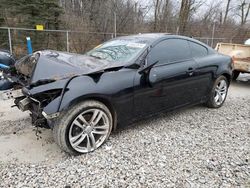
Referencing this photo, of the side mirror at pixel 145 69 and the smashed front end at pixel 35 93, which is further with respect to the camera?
the side mirror at pixel 145 69

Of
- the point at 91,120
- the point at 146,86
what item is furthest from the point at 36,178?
the point at 146,86

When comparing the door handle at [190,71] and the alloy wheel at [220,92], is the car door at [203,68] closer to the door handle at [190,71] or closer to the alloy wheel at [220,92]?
the door handle at [190,71]

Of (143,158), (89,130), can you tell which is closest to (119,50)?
(89,130)

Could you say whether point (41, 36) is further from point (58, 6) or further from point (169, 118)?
point (169, 118)

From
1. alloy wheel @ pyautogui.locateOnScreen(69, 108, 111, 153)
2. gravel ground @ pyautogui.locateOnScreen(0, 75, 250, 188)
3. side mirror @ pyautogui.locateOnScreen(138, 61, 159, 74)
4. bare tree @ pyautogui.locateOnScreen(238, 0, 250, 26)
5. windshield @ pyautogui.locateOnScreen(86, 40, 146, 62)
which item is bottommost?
gravel ground @ pyautogui.locateOnScreen(0, 75, 250, 188)

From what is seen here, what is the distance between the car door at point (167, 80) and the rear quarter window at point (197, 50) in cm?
13

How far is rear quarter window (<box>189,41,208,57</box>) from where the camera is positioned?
159 inches

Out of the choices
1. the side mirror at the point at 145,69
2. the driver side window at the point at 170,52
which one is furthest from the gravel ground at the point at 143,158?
the driver side window at the point at 170,52

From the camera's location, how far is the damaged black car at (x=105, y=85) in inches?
103

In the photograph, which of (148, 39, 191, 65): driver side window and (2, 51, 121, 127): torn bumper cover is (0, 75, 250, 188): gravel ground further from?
(148, 39, 191, 65): driver side window

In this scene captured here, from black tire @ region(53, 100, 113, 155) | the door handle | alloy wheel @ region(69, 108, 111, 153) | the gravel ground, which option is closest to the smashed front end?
black tire @ region(53, 100, 113, 155)

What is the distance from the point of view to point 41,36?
10.3 metres

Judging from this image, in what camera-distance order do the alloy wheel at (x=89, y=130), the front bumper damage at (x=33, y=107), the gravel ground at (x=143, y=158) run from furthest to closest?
the alloy wheel at (x=89, y=130) < the front bumper damage at (x=33, y=107) < the gravel ground at (x=143, y=158)

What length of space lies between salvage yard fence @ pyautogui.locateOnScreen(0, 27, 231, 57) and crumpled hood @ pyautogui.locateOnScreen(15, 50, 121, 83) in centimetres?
699
